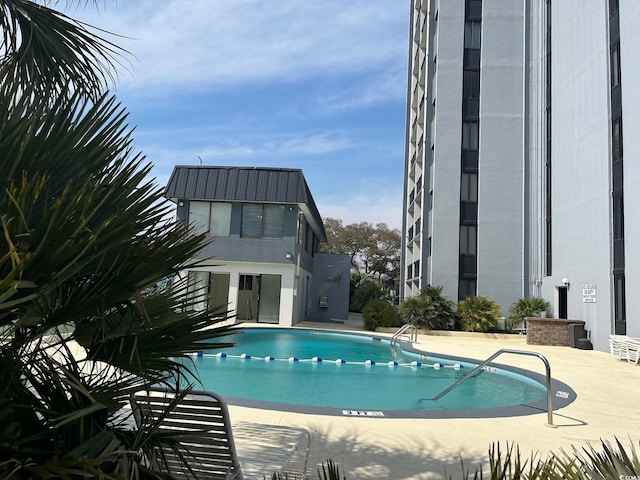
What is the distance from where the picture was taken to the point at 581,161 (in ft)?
61.8

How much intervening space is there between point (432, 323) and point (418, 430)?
53.3ft

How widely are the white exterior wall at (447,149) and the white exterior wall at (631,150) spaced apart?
388 inches

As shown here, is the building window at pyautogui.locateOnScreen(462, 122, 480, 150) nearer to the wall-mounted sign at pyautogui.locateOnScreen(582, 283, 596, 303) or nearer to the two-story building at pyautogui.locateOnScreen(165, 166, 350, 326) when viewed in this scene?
the two-story building at pyautogui.locateOnScreen(165, 166, 350, 326)

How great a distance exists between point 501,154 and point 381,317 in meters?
10.4

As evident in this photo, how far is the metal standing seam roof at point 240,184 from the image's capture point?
2197cm

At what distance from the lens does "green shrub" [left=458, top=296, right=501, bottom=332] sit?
21.3 meters

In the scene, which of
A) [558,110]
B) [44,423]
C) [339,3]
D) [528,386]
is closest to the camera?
[44,423]

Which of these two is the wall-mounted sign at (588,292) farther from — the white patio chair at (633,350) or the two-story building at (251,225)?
the two-story building at (251,225)

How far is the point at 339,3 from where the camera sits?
9664 millimetres

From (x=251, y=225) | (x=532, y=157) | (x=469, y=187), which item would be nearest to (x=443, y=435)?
(x=251, y=225)

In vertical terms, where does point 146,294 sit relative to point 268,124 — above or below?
below

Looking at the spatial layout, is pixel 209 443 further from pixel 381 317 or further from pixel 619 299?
pixel 381 317

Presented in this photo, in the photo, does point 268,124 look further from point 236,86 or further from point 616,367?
point 616,367

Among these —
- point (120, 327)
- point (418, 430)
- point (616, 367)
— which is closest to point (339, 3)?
point (418, 430)
